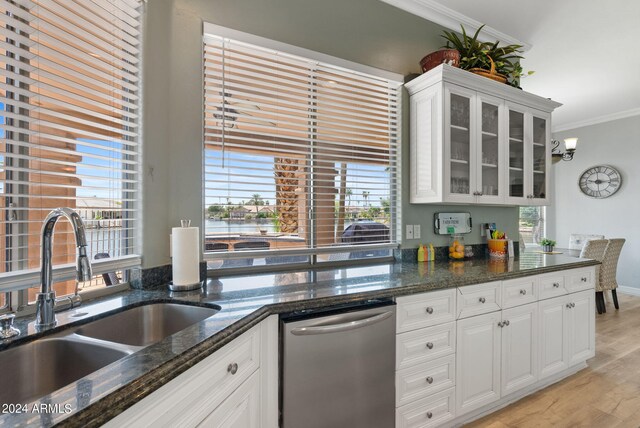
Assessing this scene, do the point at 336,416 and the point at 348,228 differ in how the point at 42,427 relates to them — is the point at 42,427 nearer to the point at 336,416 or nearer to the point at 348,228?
the point at 336,416

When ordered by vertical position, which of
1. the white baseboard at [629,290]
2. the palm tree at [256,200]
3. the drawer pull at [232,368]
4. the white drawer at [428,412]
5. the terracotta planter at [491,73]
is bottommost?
the white baseboard at [629,290]

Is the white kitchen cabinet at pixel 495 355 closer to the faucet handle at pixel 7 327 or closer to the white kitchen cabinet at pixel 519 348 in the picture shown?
the white kitchen cabinet at pixel 519 348

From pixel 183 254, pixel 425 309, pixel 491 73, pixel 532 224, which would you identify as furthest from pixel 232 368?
pixel 532 224

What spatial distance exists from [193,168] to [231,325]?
1.05m

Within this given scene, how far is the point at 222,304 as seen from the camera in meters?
1.37

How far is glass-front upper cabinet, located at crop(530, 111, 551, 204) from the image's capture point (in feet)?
9.41

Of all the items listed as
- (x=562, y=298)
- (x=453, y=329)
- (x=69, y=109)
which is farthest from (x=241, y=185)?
(x=562, y=298)

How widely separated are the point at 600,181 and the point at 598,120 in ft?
3.38

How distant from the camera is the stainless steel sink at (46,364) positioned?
3.13 feet

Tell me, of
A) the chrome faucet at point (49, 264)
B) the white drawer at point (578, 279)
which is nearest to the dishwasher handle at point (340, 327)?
the chrome faucet at point (49, 264)

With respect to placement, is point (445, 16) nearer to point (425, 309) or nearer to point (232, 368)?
point (425, 309)

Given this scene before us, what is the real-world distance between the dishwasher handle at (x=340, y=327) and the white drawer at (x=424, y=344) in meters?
0.18

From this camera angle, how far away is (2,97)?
1091mm

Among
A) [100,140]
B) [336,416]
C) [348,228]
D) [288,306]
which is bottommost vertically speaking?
[336,416]
